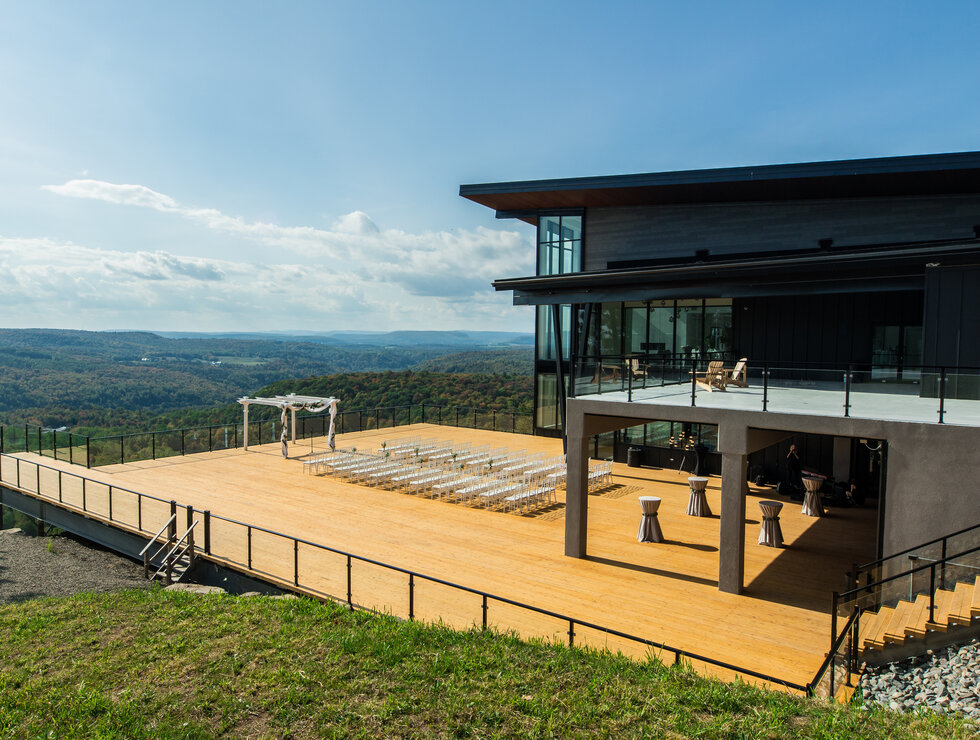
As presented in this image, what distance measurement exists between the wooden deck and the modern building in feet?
3.53

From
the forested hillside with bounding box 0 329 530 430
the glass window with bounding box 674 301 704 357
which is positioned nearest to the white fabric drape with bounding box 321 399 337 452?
the glass window with bounding box 674 301 704 357

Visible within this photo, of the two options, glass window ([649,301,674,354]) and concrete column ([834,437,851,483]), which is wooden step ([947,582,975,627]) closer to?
concrete column ([834,437,851,483])

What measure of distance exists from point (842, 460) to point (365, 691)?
15.3m

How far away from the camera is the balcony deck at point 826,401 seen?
29.9ft

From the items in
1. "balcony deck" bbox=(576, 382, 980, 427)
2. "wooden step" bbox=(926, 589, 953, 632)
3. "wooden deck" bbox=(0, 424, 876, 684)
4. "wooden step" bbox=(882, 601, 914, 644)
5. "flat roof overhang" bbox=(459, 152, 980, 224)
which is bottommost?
"wooden deck" bbox=(0, 424, 876, 684)

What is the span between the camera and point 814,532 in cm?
1378

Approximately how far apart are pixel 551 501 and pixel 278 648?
9.80 meters

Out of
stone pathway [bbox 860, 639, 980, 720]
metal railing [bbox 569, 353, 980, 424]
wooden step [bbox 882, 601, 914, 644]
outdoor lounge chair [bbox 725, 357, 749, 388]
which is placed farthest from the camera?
outdoor lounge chair [bbox 725, 357, 749, 388]

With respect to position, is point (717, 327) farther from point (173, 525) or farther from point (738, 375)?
point (173, 525)

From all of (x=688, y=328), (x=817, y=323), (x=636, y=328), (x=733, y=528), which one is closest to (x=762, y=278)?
(x=817, y=323)

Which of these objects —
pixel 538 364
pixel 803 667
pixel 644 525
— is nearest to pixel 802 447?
pixel 644 525

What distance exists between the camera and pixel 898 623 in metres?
7.48

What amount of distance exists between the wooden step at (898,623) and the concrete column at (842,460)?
10.2 metres

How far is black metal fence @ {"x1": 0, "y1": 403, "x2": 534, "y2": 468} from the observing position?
71.0ft
